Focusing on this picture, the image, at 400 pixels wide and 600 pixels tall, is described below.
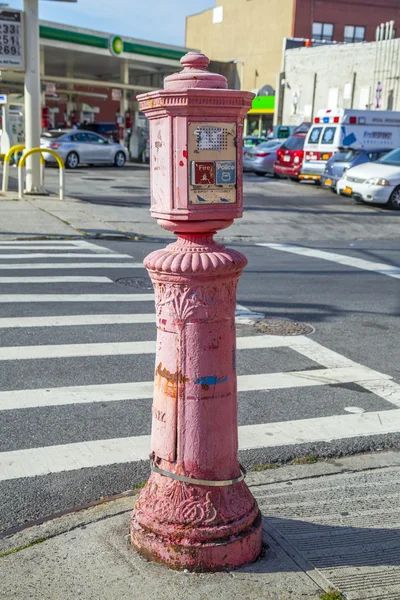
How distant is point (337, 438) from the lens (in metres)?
5.00

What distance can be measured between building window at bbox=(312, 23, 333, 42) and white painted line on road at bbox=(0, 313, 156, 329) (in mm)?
62645

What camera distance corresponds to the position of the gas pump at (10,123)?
78.7 feet

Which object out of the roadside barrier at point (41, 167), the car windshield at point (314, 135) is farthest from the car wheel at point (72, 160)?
the roadside barrier at point (41, 167)

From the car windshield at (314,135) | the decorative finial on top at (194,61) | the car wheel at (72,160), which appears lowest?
the car wheel at (72,160)

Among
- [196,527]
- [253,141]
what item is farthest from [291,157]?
[196,527]

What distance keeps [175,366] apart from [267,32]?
66725mm

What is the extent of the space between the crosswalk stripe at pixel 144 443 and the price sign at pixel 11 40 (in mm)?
15561

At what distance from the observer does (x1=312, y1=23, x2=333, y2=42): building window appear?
6532cm

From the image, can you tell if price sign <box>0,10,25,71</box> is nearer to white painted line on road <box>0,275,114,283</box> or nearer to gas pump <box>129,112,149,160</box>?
white painted line on road <box>0,275,114,283</box>

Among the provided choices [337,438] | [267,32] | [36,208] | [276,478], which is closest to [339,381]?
[337,438]

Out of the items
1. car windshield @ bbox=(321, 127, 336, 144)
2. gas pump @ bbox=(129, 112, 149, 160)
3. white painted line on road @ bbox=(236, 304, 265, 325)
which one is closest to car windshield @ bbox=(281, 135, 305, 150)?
car windshield @ bbox=(321, 127, 336, 144)

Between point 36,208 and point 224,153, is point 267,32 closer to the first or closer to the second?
point 36,208

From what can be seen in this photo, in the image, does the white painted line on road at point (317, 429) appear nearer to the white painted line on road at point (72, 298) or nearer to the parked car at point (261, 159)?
the white painted line on road at point (72, 298)

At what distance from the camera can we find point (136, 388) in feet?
19.0
